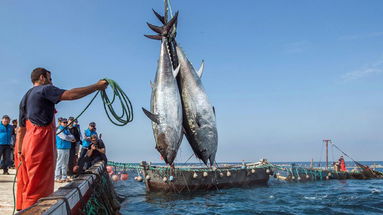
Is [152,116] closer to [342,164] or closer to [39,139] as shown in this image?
[39,139]

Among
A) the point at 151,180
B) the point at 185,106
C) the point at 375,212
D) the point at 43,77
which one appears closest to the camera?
the point at 43,77

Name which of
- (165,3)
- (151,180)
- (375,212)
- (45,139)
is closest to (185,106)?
(165,3)

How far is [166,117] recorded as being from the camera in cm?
489

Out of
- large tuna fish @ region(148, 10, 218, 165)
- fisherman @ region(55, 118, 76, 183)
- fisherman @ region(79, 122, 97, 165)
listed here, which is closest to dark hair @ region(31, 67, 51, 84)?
large tuna fish @ region(148, 10, 218, 165)

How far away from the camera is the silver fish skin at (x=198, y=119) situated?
17.6ft

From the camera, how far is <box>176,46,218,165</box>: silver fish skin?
5375 mm

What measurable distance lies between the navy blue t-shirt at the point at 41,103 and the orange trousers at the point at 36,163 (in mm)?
87

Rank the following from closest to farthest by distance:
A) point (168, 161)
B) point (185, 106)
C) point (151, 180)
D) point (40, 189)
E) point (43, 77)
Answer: point (40, 189), point (43, 77), point (168, 161), point (185, 106), point (151, 180)

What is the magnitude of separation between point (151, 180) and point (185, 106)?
44.9 feet

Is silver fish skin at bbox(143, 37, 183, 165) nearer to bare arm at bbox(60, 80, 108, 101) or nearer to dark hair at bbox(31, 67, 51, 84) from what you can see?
bare arm at bbox(60, 80, 108, 101)

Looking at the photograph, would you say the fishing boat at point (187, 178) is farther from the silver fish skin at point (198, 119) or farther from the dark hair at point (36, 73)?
the dark hair at point (36, 73)

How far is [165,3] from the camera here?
17.2ft

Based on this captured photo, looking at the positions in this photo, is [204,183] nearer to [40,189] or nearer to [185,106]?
[185,106]

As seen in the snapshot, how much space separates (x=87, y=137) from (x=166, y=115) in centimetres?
614
